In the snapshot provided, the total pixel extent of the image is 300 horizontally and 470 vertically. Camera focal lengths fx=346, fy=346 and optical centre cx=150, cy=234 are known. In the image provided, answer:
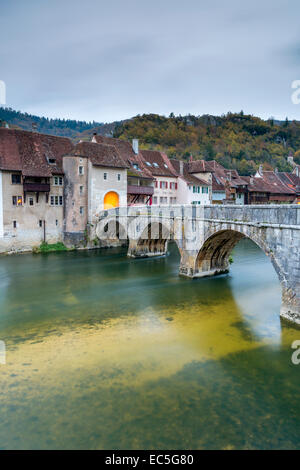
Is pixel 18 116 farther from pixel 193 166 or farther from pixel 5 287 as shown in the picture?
pixel 5 287

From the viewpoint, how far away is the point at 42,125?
16838 cm

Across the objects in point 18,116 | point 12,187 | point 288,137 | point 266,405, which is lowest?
point 266,405

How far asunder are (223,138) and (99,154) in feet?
239

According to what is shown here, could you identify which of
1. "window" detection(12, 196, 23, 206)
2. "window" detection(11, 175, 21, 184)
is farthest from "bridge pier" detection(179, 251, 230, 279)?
"window" detection(11, 175, 21, 184)

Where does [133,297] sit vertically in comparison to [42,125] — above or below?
below

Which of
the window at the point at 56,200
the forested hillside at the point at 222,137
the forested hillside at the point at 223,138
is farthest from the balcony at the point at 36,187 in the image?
the forested hillside at the point at 223,138

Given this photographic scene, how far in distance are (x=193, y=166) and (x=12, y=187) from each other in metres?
24.1

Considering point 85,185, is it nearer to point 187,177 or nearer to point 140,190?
point 140,190

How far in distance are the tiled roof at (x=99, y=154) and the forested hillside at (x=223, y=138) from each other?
42853mm

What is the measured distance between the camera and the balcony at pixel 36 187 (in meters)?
30.4

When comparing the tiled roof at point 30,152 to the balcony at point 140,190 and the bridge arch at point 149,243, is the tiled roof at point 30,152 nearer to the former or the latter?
the balcony at point 140,190

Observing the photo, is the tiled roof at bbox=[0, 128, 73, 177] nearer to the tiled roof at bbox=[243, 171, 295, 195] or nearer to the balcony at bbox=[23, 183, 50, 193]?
the balcony at bbox=[23, 183, 50, 193]

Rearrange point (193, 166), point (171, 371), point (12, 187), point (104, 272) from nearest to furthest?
point (171, 371), point (104, 272), point (12, 187), point (193, 166)

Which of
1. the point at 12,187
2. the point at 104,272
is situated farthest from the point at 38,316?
the point at 12,187
